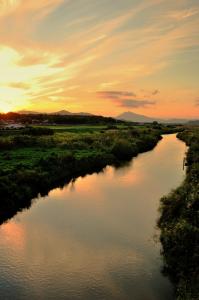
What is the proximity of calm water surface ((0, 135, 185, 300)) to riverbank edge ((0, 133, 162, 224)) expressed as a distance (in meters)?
1.16

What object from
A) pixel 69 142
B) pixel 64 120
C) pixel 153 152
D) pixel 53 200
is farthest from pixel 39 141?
pixel 64 120

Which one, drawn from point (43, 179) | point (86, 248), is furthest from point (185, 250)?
point (43, 179)

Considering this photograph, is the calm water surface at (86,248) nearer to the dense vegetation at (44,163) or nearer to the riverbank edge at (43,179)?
the riverbank edge at (43,179)

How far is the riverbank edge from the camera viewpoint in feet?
105

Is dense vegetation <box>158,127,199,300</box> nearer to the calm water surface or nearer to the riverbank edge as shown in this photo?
the calm water surface

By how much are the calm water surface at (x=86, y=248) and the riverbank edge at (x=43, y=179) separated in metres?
1.16

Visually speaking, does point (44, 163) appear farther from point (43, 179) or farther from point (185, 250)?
point (185, 250)

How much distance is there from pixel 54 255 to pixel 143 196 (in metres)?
17.2

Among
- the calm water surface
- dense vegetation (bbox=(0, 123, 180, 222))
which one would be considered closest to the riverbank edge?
dense vegetation (bbox=(0, 123, 180, 222))

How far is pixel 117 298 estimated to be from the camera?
17969mm

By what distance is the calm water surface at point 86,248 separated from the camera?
62.1 feet

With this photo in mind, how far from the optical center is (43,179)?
132 ft

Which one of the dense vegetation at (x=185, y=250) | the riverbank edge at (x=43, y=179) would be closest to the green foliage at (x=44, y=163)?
the riverbank edge at (x=43, y=179)

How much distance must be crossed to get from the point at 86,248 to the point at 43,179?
17.2 metres
